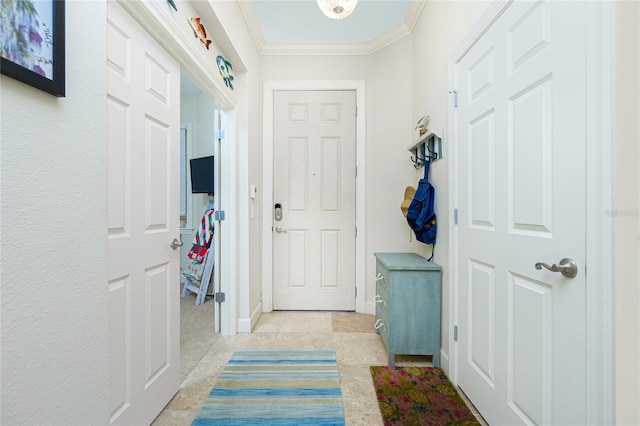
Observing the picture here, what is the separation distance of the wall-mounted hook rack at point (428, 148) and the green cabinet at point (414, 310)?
0.83 metres

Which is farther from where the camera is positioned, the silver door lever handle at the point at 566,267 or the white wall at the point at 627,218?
the silver door lever handle at the point at 566,267

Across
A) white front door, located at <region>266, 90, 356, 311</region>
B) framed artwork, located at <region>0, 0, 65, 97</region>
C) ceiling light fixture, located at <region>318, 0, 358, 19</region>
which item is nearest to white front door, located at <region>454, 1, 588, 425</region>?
ceiling light fixture, located at <region>318, 0, 358, 19</region>

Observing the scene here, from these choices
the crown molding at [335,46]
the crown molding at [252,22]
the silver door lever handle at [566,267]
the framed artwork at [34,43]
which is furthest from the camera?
the crown molding at [335,46]

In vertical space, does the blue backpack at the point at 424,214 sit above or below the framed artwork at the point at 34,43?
below

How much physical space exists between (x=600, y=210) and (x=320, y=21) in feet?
8.40

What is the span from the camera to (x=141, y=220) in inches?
49.6

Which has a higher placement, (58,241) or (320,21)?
(320,21)

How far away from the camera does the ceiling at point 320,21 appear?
7.52ft

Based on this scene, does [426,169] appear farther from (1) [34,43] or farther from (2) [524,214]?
(1) [34,43]

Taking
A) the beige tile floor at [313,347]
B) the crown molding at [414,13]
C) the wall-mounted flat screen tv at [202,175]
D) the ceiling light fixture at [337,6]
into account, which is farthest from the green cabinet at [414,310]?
the wall-mounted flat screen tv at [202,175]

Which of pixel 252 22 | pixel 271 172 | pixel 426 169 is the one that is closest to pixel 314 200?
pixel 271 172

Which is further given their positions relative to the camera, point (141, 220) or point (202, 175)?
point (202, 175)

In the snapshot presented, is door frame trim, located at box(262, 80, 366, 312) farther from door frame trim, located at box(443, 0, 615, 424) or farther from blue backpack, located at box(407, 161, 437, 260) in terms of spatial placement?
door frame trim, located at box(443, 0, 615, 424)

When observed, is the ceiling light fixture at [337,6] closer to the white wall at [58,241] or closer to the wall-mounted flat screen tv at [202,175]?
the white wall at [58,241]
